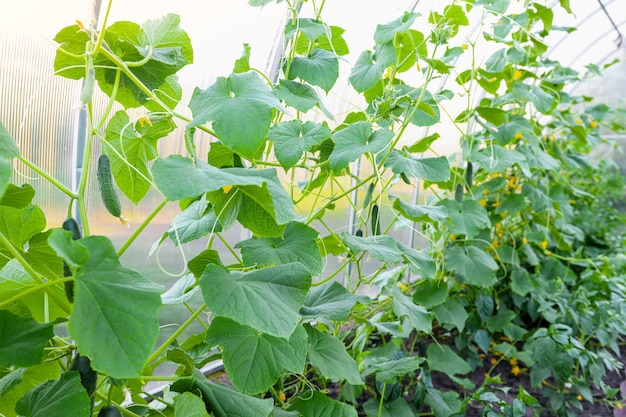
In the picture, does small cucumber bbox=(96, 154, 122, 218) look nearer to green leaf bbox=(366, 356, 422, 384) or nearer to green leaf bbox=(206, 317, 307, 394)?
green leaf bbox=(206, 317, 307, 394)

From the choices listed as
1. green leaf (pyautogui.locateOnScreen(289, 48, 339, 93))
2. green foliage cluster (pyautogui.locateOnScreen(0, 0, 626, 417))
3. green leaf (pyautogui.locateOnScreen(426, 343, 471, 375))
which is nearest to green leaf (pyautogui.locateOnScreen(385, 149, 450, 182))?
green foliage cluster (pyautogui.locateOnScreen(0, 0, 626, 417))

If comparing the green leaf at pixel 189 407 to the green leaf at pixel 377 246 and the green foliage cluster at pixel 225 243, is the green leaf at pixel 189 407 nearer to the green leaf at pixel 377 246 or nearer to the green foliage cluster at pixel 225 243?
the green foliage cluster at pixel 225 243

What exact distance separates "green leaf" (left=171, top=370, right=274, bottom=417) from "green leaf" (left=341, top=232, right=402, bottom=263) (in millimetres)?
333

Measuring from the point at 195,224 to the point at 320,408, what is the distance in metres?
0.50

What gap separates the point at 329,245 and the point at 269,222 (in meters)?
0.85

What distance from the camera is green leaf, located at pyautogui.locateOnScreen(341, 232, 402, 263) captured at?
109 centimetres

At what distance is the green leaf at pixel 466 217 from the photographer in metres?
1.96

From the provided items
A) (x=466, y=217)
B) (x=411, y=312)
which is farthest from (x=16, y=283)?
(x=466, y=217)

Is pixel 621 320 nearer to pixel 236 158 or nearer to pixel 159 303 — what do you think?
pixel 236 158

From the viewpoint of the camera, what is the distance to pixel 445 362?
238 cm

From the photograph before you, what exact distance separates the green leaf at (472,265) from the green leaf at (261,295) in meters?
1.51

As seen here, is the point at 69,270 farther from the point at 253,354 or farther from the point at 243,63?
the point at 243,63

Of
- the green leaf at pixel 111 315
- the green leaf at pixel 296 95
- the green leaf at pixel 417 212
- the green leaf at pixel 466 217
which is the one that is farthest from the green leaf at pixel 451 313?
the green leaf at pixel 111 315

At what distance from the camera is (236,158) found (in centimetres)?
102
